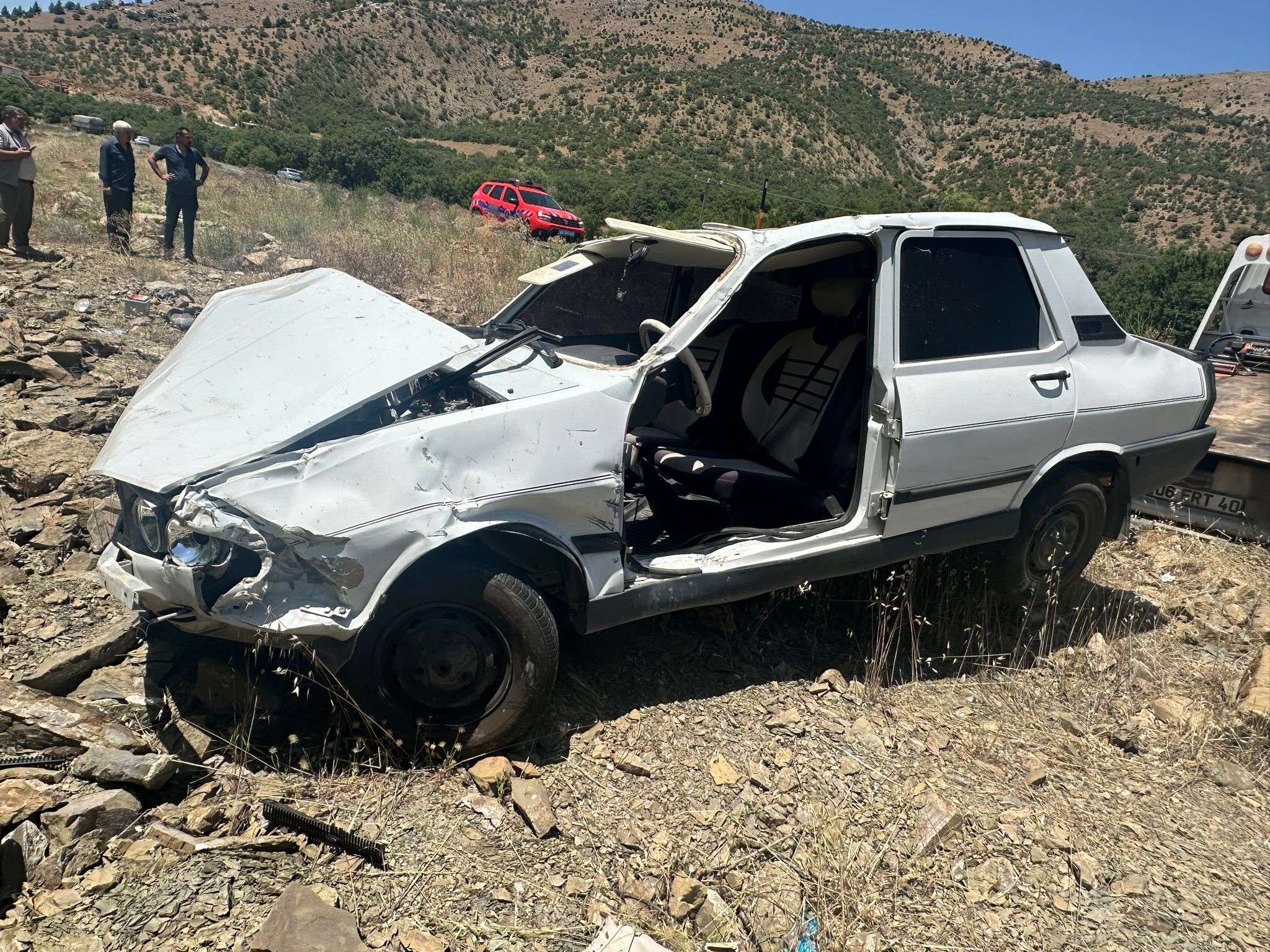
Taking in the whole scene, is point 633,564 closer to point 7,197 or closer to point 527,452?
point 527,452

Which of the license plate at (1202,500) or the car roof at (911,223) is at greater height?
the car roof at (911,223)

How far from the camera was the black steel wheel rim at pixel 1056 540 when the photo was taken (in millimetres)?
4211

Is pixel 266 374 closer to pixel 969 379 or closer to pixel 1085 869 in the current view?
pixel 969 379

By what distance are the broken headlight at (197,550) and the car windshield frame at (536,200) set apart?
72.6 feet

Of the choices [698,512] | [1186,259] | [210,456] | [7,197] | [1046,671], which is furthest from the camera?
[1186,259]

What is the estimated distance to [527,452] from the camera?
9.19 feet

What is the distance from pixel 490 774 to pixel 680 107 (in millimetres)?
60814

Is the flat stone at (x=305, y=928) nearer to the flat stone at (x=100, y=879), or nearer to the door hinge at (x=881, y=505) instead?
the flat stone at (x=100, y=879)

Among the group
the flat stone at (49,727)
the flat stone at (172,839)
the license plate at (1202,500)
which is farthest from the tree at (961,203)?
the flat stone at (172,839)

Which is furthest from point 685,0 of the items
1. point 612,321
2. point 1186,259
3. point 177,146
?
point 612,321

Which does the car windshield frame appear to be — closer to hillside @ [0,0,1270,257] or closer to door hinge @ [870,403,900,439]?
hillside @ [0,0,1270,257]

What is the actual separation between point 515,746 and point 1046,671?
2.66 meters

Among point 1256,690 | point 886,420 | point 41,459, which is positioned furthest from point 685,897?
point 41,459

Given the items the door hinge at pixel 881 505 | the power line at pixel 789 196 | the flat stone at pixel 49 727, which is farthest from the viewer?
the power line at pixel 789 196
